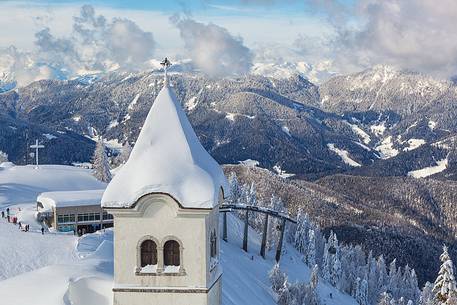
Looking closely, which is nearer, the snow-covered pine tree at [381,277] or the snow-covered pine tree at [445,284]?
the snow-covered pine tree at [445,284]

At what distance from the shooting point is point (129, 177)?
1956 centimetres

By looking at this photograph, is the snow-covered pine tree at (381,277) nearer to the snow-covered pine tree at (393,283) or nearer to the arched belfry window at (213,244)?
the snow-covered pine tree at (393,283)

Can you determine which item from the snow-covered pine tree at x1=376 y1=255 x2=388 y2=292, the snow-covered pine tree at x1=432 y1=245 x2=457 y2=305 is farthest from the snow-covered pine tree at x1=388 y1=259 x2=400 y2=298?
the snow-covered pine tree at x1=432 y1=245 x2=457 y2=305

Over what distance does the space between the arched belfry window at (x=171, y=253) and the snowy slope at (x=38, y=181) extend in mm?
72740

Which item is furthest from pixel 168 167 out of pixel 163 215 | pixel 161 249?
pixel 161 249

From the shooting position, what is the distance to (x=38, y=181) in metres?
107

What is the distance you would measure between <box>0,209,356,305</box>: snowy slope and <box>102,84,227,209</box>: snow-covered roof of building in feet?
18.2

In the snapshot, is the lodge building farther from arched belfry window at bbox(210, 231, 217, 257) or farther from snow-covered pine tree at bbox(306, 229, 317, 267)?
snow-covered pine tree at bbox(306, 229, 317, 267)

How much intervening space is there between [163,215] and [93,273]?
958cm

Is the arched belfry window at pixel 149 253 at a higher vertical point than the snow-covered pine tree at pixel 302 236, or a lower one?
higher

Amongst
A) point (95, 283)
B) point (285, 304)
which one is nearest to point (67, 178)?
point (285, 304)

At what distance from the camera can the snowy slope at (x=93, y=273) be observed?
2456 centimetres

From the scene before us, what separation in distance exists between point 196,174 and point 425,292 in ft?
315

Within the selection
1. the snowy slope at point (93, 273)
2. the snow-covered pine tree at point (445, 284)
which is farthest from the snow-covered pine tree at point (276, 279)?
the snow-covered pine tree at point (445, 284)
